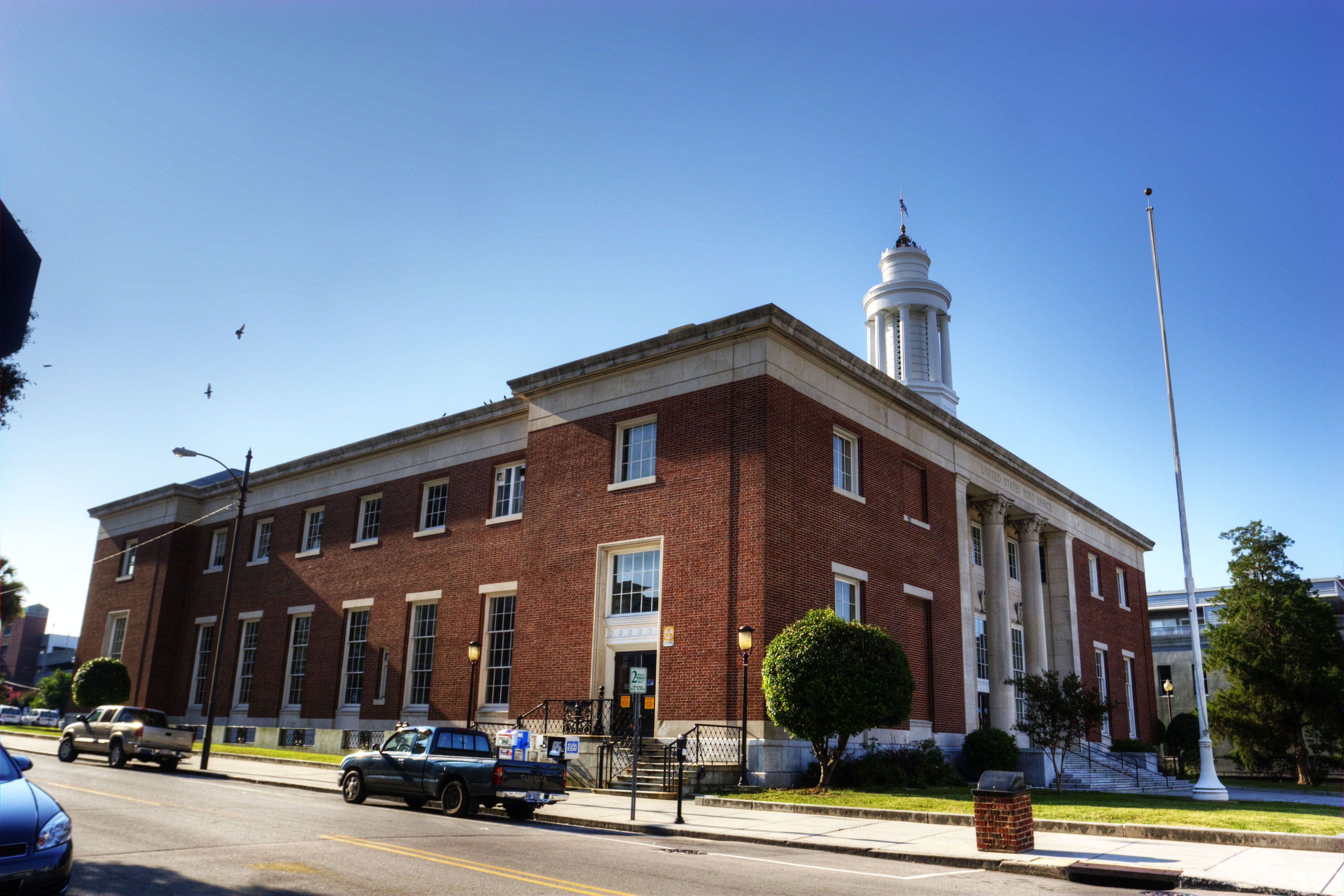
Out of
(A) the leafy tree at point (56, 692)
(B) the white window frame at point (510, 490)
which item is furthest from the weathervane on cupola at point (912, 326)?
(A) the leafy tree at point (56, 692)

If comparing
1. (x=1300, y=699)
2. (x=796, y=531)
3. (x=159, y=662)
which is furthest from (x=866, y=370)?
(x=159, y=662)

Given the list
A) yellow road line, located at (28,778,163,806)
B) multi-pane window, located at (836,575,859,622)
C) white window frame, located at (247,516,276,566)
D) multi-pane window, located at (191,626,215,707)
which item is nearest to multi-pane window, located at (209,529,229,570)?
white window frame, located at (247,516,276,566)

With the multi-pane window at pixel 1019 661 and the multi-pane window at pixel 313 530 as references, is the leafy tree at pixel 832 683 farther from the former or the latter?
the multi-pane window at pixel 313 530

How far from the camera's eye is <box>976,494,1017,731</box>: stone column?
34.1m

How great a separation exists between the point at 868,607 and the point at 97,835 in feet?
65.1

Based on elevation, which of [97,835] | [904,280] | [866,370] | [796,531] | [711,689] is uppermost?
[904,280]

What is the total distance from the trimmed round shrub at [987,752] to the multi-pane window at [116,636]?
38.6 meters

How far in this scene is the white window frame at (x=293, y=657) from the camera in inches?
1438

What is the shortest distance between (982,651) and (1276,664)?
15503 millimetres

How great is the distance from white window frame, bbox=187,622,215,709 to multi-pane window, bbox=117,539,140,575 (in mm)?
6499

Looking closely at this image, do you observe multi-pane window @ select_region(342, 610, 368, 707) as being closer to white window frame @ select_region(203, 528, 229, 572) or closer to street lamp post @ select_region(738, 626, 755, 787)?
white window frame @ select_region(203, 528, 229, 572)

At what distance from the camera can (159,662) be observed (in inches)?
1677

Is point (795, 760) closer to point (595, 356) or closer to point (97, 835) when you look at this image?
point (595, 356)

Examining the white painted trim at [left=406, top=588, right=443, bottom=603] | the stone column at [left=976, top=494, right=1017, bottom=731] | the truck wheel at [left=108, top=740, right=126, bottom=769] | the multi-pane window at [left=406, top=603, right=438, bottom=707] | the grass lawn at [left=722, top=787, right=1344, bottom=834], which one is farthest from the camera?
the stone column at [left=976, top=494, right=1017, bottom=731]
